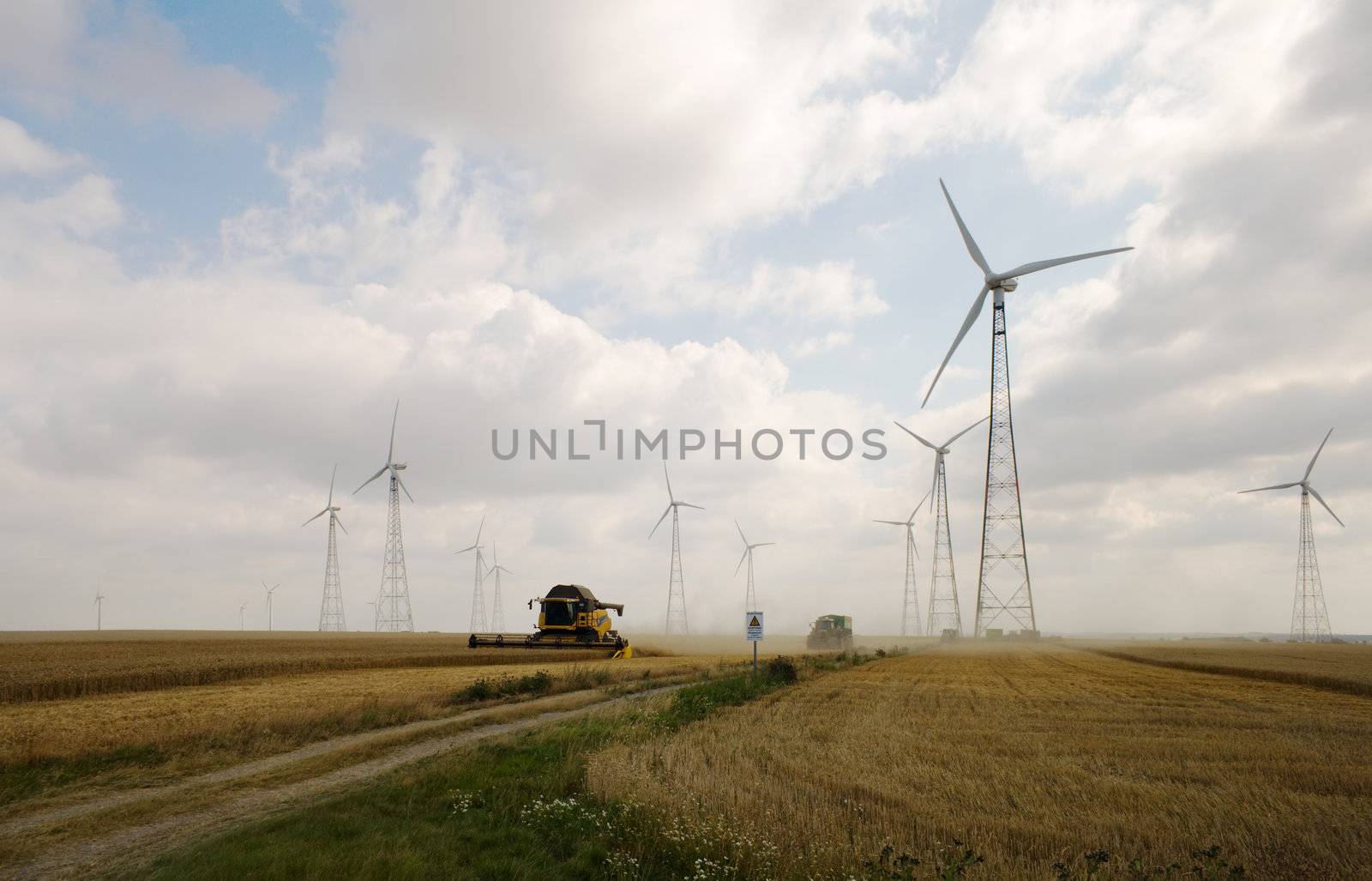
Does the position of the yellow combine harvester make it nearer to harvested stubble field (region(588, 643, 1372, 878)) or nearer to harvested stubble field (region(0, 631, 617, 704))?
harvested stubble field (region(0, 631, 617, 704))

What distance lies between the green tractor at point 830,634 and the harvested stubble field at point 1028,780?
235ft

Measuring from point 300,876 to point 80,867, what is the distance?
3863mm

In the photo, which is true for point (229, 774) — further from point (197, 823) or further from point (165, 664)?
point (165, 664)

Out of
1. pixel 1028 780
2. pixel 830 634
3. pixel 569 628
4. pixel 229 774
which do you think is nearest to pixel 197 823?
pixel 229 774

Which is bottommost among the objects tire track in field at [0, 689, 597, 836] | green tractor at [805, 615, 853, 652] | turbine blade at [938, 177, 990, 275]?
green tractor at [805, 615, 853, 652]

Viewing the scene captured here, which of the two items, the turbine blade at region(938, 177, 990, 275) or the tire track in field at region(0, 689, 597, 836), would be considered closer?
the tire track in field at region(0, 689, 597, 836)

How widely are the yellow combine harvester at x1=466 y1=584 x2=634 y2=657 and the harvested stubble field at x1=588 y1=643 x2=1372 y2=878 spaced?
40.3 m

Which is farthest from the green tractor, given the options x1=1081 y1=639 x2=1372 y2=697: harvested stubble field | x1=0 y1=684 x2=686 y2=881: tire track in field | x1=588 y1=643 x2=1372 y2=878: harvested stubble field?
x1=0 y1=684 x2=686 y2=881: tire track in field

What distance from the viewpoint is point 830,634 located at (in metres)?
104

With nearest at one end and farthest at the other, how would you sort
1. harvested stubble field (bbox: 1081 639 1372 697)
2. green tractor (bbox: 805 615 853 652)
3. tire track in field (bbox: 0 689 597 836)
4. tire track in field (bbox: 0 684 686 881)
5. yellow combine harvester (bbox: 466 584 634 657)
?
tire track in field (bbox: 0 684 686 881) → tire track in field (bbox: 0 689 597 836) → harvested stubble field (bbox: 1081 639 1372 697) → yellow combine harvester (bbox: 466 584 634 657) → green tractor (bbox: 805 615 853 652)

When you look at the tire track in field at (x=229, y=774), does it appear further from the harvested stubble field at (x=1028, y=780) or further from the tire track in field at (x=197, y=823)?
the harvested stubble field at (x=1028, y=780)

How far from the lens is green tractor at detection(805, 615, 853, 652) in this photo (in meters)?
103

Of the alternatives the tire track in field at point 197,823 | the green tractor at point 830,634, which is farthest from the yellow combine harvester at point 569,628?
the tire track in field at point 197,823

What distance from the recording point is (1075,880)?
37.6 feet
